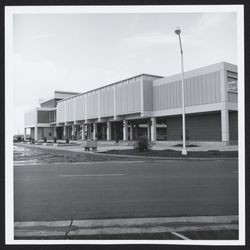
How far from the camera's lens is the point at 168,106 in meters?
37.4

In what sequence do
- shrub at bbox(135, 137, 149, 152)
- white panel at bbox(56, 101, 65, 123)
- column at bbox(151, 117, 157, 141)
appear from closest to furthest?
shrub at bbox(135, 137, 149, 152)
column at bbox(151, 117, 157, 141)
white panel at bbox(56, 101, 65, 123)

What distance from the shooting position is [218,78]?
30094 mm

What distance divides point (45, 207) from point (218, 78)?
2955 cm

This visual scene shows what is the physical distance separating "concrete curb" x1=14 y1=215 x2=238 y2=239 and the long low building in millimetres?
18609

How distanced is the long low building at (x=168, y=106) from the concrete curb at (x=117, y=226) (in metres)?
18.6

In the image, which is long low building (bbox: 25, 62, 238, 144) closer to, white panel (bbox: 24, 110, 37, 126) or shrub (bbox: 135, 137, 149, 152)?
shrub (bbox: 135, 137, 149, 152)

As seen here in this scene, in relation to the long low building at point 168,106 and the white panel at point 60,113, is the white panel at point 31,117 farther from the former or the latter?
the long low building at point 168,106

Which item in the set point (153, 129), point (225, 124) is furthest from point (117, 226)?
point (153, 129)

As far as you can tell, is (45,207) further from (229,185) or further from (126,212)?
(229,185)

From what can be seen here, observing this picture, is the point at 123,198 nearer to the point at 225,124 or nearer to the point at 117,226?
the point at 117,226

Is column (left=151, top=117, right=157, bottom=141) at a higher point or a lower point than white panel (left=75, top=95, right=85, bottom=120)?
lower

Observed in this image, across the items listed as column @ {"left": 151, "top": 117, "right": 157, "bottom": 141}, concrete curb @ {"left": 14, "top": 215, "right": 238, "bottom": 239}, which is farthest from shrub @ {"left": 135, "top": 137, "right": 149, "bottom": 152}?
column @ {"left": 151, "top": 117, "right": 157, "bottom": 141}

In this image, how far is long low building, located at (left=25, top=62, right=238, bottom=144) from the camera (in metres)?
29.9

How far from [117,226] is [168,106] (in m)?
34.5
